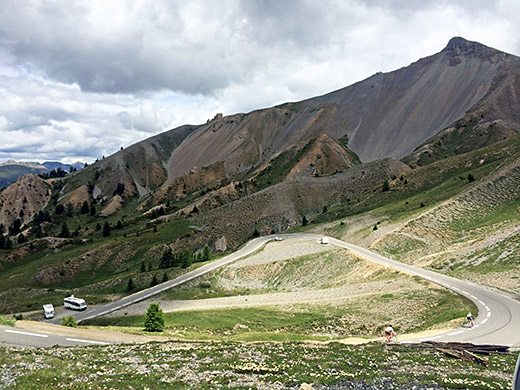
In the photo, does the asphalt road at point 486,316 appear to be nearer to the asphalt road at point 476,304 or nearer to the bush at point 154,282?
the asphalt road at point 476,304

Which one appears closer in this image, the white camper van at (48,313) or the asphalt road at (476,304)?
the asphalt road at (476,304)

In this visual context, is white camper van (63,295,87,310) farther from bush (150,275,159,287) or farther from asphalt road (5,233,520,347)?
bush (150,275,159,287)

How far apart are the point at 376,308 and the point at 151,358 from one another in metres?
27.0

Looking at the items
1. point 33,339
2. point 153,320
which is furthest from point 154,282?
point 33,339

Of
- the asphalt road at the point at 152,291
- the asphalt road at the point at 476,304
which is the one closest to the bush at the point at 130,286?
the asphalt road at the point at 152,291

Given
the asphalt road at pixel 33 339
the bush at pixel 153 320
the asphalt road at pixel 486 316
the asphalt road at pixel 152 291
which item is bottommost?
the asphalt road at pixel 486 316

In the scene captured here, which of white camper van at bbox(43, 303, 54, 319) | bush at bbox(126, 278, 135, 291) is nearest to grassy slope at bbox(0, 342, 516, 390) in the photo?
white camper van at bbox(43, 303, 54, 319)

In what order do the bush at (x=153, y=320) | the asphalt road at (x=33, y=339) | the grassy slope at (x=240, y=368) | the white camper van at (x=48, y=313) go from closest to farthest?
1. the grassy slope at (x=240, y=368)
2. the asphalt road at (x=33, y=339)
3. the bush at (x=153, y=320)
4. the white camper van at (x=48, y=313)

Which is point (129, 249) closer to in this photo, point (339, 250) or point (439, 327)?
point (339, 250)

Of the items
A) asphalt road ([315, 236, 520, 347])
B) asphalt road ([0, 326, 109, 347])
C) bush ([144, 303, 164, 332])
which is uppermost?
asphalt road ([0, 326, 109, 347])

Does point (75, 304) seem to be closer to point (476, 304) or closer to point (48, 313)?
point (48, 313)

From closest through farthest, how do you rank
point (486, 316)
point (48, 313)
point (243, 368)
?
point (243, 368) → point (486, 316) → point (48, 313)

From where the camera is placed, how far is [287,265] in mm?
68688

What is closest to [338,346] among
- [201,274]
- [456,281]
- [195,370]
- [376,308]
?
[195,370]
